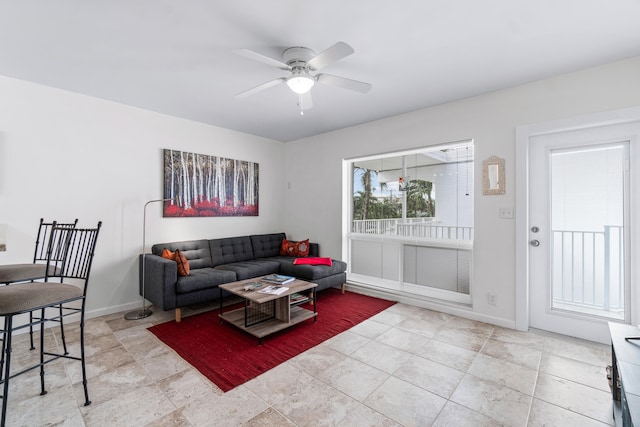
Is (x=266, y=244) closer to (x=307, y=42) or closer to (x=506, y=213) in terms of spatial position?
(x=307, y=42)

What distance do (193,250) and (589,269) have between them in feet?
14.9

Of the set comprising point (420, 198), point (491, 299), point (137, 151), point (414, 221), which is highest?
point (137, 151)

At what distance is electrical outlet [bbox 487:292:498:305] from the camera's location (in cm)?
318

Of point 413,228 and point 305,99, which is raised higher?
point 305,99

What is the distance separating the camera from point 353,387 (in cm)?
204

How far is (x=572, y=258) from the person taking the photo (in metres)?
2.89

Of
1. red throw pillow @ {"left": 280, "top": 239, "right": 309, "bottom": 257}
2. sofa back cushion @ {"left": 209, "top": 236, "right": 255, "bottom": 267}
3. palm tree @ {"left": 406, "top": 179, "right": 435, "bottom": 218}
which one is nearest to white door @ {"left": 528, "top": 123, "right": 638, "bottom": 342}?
palm tree @ {"left": 406, "top": 179, "right": 435, "bottom": 218}

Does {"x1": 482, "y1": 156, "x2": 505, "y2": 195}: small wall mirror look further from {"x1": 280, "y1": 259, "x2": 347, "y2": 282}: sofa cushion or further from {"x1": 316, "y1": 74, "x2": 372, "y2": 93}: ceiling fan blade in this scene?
{"x1": 280, "y1": 259, "x2": 347, "y2": 282}: sofa cushion

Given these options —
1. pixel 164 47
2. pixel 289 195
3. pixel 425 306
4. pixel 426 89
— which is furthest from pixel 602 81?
pixel 289 195

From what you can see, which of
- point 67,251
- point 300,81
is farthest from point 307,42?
point 67,251

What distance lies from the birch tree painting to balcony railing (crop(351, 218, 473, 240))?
74.1 inches

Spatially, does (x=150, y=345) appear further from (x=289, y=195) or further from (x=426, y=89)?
(x=426, y=89)

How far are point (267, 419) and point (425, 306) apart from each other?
8.46 feet

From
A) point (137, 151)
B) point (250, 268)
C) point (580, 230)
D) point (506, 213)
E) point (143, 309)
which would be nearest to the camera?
point (580, 230)
